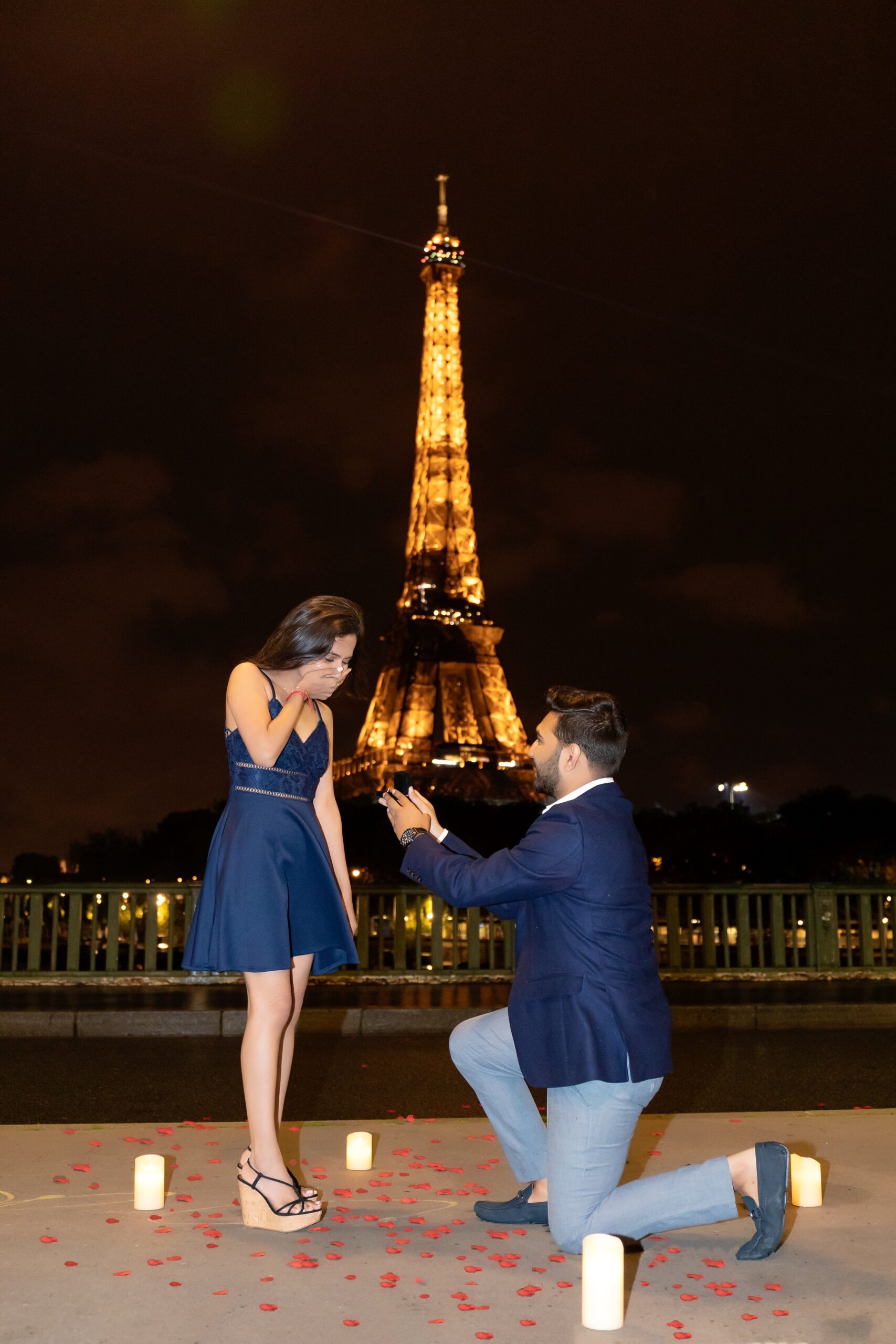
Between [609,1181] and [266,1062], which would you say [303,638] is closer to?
[266,1062]

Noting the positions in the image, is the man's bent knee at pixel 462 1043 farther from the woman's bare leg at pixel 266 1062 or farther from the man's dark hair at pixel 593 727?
the man's dark hair at pixel 593 727

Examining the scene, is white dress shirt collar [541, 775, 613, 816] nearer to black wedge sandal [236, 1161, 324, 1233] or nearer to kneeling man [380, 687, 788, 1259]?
kneeling man [380, 687, 788, 1259]

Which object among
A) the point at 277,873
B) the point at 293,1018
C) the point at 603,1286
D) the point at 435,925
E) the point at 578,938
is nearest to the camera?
the point at 603,1286

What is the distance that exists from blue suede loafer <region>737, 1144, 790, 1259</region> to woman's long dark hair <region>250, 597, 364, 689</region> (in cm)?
193

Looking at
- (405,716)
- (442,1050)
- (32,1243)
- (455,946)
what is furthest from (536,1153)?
(405,716)

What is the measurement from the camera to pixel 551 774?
399 cm

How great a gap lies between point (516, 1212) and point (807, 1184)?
0.92 metres

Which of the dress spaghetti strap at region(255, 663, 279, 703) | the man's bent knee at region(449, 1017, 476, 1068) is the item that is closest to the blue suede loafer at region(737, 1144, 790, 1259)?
the man's bent knee at region(449, 1017, 476, 1068)

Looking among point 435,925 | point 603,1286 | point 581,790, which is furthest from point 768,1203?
point 435,925

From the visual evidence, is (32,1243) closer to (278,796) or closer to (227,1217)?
(227,1217)

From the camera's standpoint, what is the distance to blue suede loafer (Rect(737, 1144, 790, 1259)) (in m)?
3.54

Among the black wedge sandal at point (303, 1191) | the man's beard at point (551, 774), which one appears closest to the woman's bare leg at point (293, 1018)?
the black wedge sandal at point (303, 1191)

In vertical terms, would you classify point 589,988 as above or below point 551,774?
below

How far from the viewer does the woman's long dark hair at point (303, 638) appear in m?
4.41
